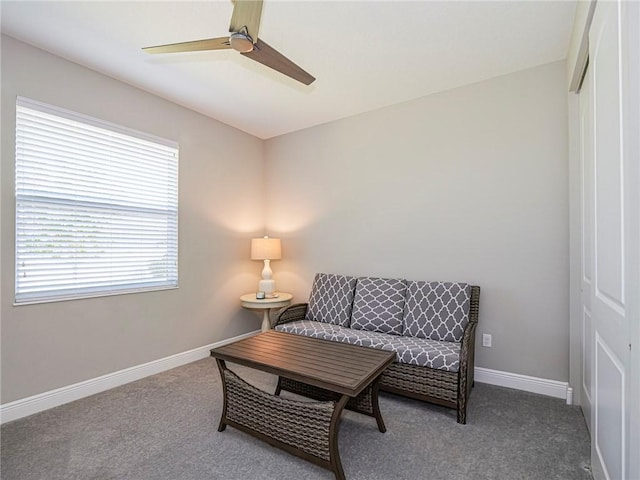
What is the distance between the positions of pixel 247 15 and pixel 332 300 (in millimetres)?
2595

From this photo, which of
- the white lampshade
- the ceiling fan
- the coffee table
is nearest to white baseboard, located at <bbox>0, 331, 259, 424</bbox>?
the white lampshade

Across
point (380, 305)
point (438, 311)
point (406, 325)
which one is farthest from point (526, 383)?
point (380, 305)

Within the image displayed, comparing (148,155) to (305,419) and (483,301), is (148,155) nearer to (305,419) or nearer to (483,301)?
(305,419)

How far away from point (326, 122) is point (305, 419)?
3.21 meters

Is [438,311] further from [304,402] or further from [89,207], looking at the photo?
[89,207]

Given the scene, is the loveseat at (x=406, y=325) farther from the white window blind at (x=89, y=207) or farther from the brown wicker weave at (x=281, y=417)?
the white window blind at (x=89, y=207)

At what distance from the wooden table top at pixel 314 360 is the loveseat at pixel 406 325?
0.41 metres

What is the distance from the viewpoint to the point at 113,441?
2.08 metres

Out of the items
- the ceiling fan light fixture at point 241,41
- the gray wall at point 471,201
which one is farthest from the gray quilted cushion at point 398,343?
the ceiling fan light fixture at point 241,41

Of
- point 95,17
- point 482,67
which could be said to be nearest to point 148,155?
point 95,17

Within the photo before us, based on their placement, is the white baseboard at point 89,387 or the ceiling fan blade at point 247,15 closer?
the ceiling fan blade at point 247,15

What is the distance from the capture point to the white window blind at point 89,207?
243cm

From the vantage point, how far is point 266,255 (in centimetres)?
399

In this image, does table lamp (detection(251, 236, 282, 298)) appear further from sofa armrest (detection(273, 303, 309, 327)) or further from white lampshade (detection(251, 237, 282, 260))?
sofa armrest (detection(273, 303, 309, 327))
